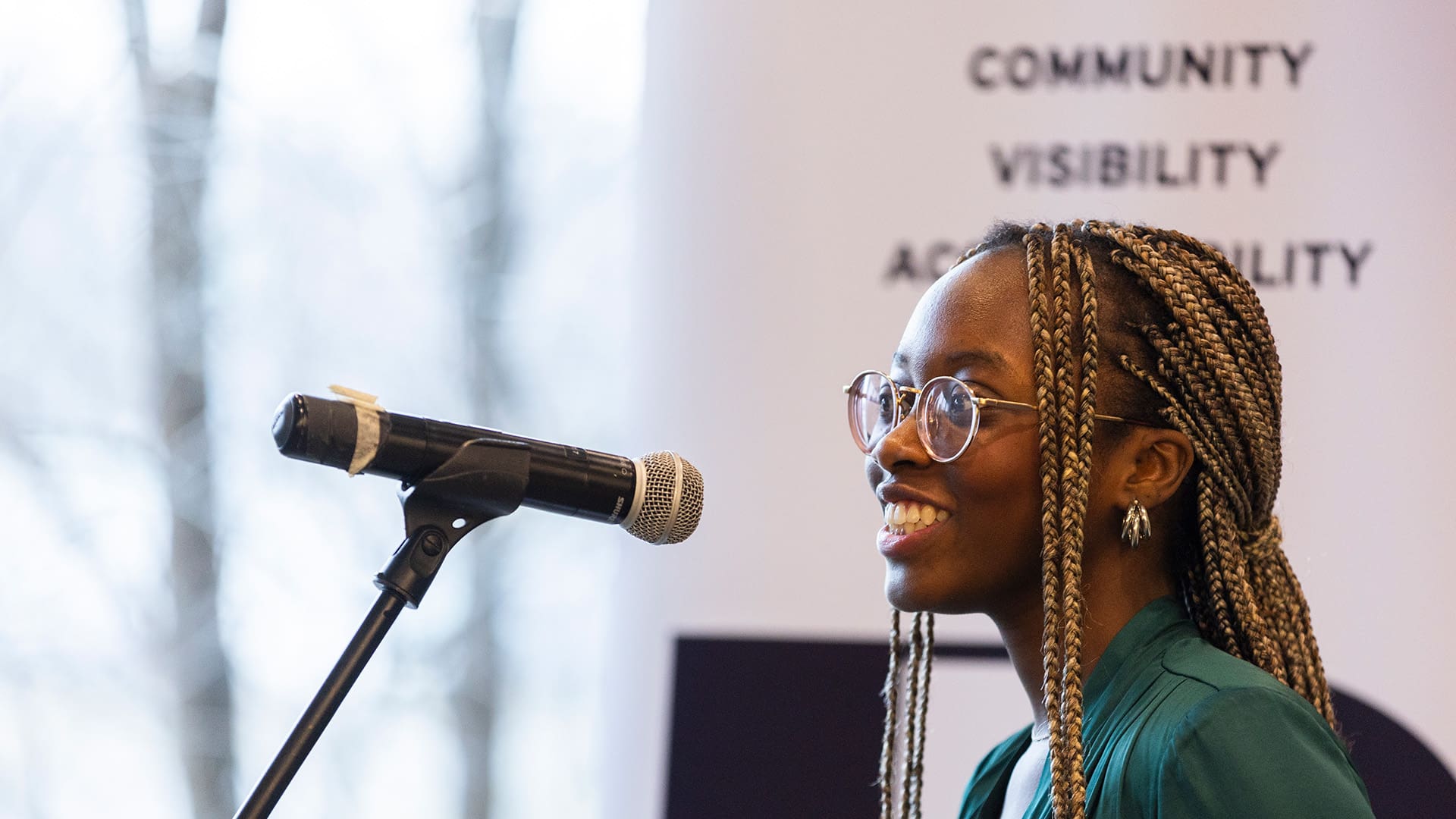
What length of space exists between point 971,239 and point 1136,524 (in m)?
1.00

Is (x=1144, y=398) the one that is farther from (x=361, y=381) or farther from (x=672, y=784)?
(x=361, y=381)

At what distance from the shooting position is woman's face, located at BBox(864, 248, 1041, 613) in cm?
159

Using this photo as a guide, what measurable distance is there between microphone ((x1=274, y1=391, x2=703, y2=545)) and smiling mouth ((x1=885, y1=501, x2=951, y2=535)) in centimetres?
32

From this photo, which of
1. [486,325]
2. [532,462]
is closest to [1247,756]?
[532,462]

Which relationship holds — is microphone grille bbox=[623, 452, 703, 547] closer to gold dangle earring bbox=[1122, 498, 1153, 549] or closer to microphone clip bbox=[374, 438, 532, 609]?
microphone clip bbox=[374, 438, 532, 609]

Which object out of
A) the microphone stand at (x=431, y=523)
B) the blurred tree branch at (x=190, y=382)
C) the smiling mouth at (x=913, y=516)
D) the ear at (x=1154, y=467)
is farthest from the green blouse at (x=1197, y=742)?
the blurred tree branch at (x=190, y=382)

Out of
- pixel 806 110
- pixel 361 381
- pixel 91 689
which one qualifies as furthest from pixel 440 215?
pixel 91 689

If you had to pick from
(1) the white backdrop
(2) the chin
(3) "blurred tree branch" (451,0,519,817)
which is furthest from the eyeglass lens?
(3) "blurred tree branch" (451,0,519,817)

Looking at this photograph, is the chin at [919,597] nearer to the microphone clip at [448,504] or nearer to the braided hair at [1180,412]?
the braided hair at [1180,412]

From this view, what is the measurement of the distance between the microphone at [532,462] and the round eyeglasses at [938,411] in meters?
0.33

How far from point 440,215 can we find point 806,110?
1.08 m

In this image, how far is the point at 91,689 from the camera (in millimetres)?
3273

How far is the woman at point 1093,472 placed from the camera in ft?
5.10

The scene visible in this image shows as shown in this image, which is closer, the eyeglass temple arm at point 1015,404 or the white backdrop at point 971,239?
the eyeglass temple arm at point 1015,404
